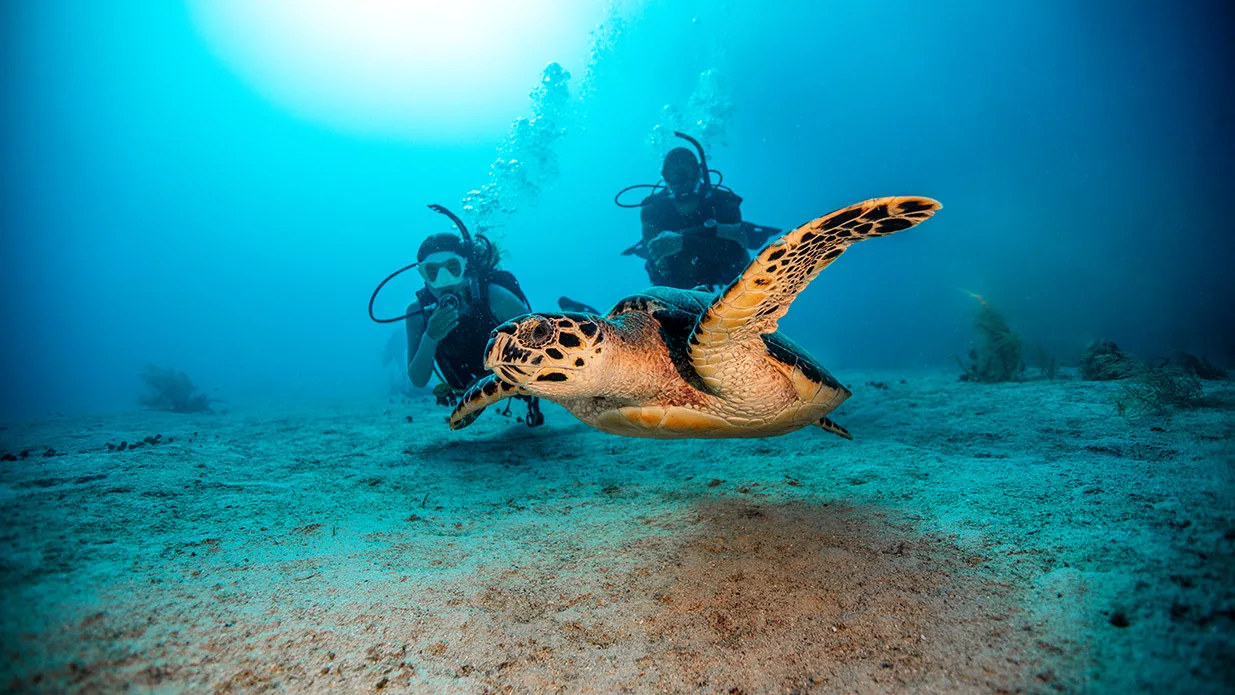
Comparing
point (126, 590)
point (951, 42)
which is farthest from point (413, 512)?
point (951, 42)

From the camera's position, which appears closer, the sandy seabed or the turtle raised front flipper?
the sandy seabed

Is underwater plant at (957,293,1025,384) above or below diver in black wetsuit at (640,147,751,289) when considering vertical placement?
below

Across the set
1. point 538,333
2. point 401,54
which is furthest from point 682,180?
point 401,54

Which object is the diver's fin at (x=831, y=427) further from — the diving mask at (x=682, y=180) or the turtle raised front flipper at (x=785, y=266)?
the diving mask at (x=682, y=180)

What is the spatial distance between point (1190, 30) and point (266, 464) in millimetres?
A: 39880

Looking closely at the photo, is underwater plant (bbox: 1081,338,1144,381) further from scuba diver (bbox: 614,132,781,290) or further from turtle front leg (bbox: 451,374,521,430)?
turtle front leg (bbox: 451,374,521,430)

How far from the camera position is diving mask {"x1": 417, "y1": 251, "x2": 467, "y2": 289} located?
6254 mm

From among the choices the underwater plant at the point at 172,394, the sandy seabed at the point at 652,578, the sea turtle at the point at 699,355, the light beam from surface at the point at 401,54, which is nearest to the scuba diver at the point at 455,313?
the sea turtle at the point at 699,355

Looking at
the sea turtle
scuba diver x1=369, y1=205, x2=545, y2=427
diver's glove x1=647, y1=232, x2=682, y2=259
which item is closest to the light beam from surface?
diver's glove x1=647, y1=232, x2=682, y2=259

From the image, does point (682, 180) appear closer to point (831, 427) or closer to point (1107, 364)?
point (831, 427)

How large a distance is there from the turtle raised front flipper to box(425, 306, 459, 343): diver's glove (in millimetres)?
4252

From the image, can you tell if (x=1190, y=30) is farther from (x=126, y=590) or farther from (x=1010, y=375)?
(x=126, y=590)

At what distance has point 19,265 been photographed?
9556cm

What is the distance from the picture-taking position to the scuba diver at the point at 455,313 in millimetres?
5941
